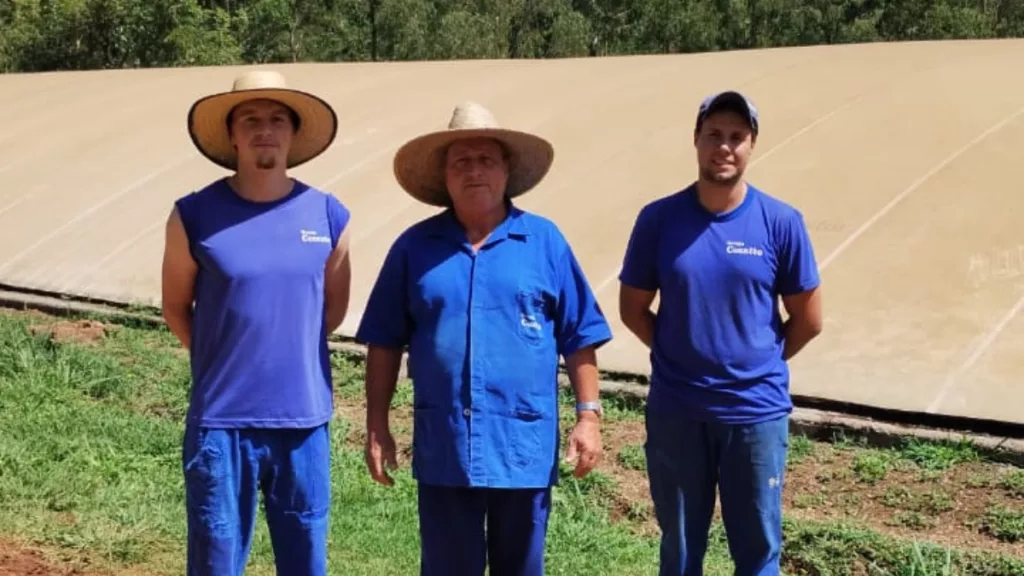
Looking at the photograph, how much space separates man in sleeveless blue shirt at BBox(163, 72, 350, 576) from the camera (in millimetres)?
2945

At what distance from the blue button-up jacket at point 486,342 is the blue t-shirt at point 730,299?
11.6 inches

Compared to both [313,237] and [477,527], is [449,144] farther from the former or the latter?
[477,527]

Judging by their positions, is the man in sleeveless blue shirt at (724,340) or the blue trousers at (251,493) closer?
the blue trousers at (251,493)

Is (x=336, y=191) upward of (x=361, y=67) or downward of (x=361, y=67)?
downward

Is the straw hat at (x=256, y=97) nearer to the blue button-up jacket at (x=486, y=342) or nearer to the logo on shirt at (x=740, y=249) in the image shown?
the blue button-up jacket at (x=486, y=342)

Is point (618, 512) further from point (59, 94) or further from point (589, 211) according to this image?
point (59, 94)

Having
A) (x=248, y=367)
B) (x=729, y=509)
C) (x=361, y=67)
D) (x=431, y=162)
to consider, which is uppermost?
(x=361, y=67)

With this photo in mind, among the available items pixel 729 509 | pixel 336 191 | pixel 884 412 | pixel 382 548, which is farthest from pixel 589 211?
A: pixel 729 509

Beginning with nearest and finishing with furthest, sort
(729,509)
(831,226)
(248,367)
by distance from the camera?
1. (248,367)
2. (729,509)
3. (831,226)

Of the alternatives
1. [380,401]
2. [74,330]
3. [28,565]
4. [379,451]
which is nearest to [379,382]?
[380,401]

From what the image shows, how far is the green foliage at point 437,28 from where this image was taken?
28.8m

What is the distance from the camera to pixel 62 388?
6699 mm

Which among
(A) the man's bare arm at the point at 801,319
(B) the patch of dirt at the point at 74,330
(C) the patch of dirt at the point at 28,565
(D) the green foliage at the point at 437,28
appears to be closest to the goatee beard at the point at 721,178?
(A) the man's bare arm at the point at 801,319

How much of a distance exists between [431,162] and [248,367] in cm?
68
